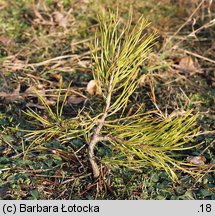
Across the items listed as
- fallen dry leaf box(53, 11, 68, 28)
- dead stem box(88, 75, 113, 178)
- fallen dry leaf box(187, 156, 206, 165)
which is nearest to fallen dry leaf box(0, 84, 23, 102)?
dead stem box(88, 75, 113, 178)

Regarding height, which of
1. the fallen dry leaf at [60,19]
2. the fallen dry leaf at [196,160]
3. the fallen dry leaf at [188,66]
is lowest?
the fallen dry leaf at [196,160]

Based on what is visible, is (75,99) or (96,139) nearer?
(96,139)

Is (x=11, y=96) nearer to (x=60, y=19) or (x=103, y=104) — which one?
(x=103, y=104)

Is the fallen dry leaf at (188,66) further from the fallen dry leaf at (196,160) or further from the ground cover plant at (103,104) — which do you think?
the fallen dry leaf at (196,160)

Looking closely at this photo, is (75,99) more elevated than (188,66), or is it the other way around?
(188,66)

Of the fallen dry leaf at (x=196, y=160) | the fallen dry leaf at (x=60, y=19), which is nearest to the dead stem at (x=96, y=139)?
the fallen dry leaf at (x=196, y=160)

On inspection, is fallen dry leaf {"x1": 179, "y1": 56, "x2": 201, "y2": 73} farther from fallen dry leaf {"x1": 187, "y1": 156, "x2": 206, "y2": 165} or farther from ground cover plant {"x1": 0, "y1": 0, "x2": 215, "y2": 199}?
fallen dry leaf {"x1": 187, "y1": 156, "x2": 206, "y2": 165}

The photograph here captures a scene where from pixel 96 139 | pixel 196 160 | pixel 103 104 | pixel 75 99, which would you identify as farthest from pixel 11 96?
pixel 196 160

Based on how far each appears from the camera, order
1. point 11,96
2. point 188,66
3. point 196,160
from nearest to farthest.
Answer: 1. point 196,160
2. point 11,96
3. point 188,66
